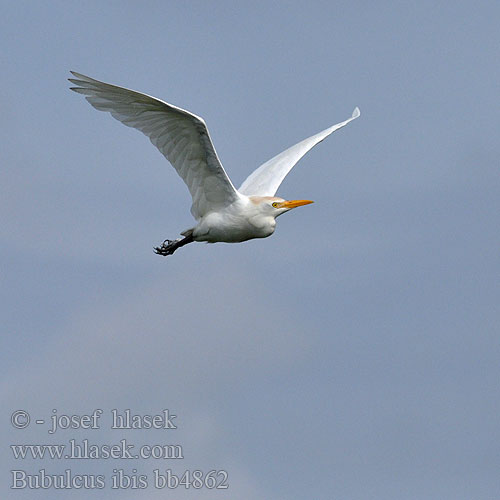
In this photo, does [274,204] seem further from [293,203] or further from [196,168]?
[196,168]

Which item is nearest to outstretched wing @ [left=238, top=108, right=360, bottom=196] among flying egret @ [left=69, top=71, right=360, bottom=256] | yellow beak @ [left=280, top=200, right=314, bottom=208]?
flying egret @ [left=69, top=71, right=360, bottom=256]

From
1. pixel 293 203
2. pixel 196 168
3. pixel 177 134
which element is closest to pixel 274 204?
pixel 293 203

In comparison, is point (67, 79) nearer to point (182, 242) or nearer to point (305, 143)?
point (182, 242)

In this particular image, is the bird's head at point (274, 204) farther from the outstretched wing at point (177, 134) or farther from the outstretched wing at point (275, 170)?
the outstretched wing at point (275, 170)

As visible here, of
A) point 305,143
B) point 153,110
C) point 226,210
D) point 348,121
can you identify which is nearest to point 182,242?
point 226,210

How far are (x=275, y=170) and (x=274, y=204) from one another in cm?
324

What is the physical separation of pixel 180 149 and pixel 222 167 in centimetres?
85

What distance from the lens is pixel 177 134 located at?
20.5m

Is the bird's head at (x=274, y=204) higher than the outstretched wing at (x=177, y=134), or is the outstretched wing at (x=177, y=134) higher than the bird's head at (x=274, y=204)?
the outstretched wing at (x=177, y=134)

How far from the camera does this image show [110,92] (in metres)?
20.0

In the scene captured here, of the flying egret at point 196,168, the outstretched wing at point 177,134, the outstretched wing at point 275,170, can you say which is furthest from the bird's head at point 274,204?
the outstretched wing at point 275,170

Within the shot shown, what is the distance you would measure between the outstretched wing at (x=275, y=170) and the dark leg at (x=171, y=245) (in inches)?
91.0

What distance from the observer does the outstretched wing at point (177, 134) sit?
19906 mm

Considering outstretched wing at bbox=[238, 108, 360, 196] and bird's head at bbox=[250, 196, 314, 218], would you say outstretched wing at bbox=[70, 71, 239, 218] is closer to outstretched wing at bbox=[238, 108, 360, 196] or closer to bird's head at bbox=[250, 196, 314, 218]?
bird's head at bbox=[250, 196, 314, 218]
